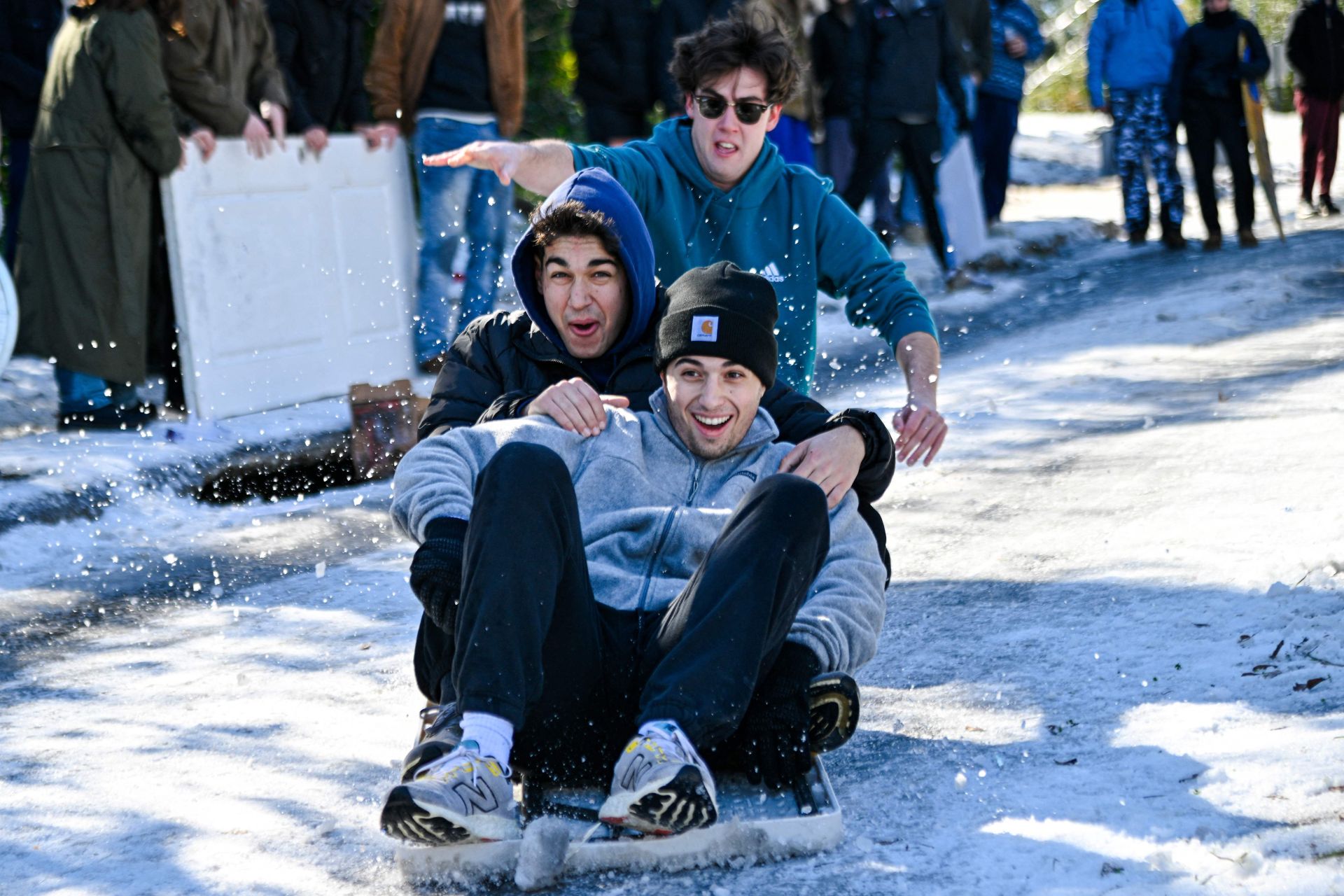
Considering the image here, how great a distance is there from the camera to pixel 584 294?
3699mm

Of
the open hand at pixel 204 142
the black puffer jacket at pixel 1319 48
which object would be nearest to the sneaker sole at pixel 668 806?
the open hand at pixel 204 142

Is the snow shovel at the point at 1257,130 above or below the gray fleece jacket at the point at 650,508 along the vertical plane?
above

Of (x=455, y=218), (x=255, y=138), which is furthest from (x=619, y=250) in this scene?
(x=455, y=218)

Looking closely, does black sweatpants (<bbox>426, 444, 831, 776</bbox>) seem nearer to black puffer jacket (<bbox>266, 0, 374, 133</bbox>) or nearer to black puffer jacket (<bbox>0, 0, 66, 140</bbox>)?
black puffer jacket (<bbox>0, 0, 66, 140</bbox>)

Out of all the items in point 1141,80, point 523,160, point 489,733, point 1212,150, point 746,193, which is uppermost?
→ point 1141,80

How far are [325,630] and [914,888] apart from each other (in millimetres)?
2474

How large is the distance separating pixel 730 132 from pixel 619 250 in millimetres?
956

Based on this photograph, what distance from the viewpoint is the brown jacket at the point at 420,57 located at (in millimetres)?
8062

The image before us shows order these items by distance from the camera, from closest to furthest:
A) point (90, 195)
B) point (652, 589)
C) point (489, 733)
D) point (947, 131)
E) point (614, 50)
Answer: point (489, 733), point (652, 589), point (90, 195), point (614, 50), point (947, 131)

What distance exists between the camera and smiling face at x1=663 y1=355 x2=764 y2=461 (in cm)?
338

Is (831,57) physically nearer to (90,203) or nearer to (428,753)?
(90,203)

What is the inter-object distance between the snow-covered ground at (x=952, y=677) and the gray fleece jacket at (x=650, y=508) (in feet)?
1.34

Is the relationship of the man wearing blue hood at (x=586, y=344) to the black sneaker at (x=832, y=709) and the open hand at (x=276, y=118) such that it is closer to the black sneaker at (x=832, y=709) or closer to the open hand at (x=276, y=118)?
the black sneaker at (x=832, y=709)

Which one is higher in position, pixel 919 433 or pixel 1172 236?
pixel 1172 236
